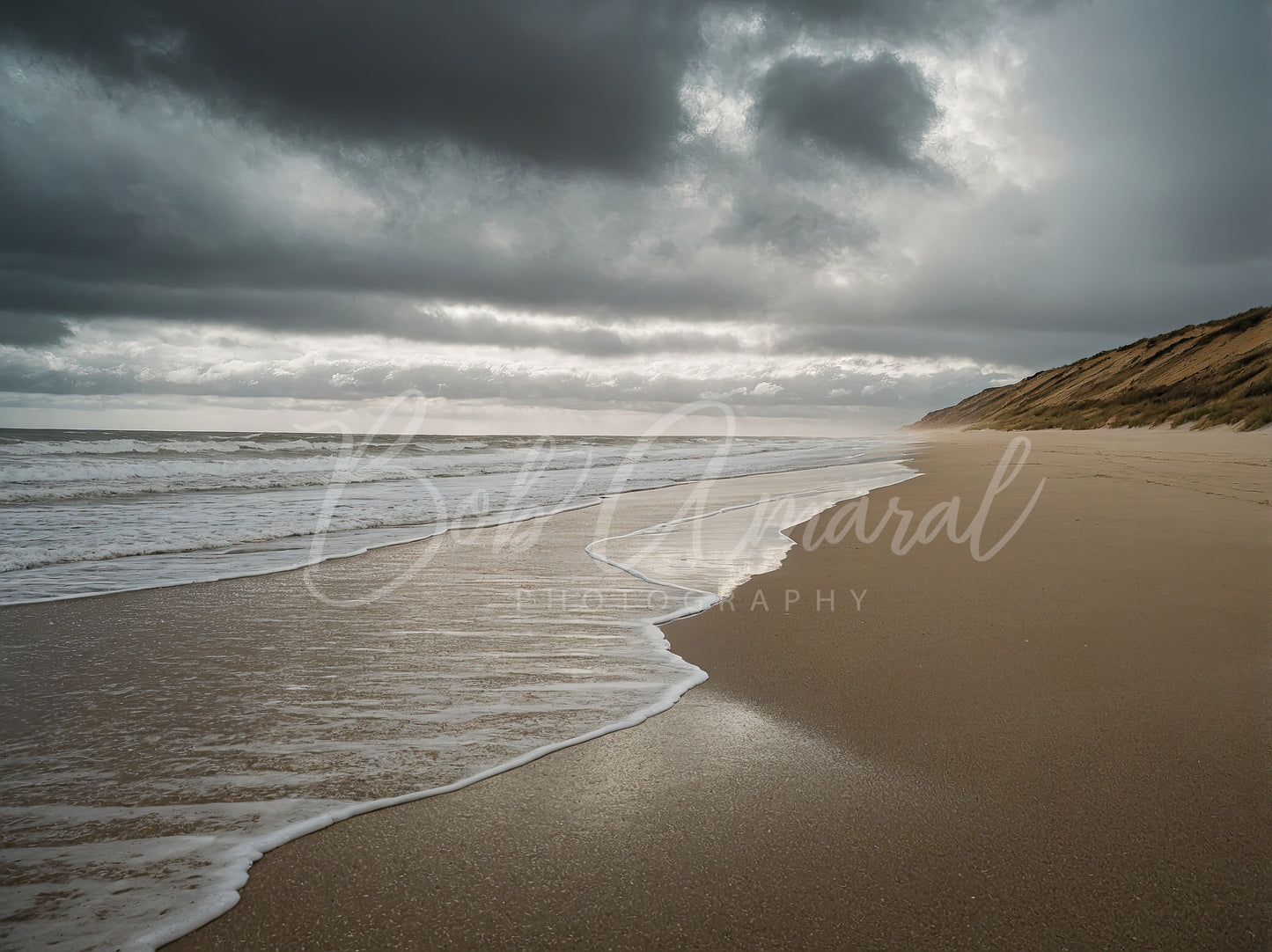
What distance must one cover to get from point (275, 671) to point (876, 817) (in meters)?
2.99

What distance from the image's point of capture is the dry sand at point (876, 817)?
169 cm

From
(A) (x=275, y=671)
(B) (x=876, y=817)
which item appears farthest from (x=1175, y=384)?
(A) (x=275, y=671)

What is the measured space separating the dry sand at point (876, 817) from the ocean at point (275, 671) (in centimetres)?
26

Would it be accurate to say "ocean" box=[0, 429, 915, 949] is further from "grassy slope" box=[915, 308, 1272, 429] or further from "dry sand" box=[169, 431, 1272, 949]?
"grassy slope" box=[915, 308, 1272, 429]

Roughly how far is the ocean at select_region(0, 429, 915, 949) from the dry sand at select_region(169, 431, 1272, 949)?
26 centimetres

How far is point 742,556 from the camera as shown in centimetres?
686

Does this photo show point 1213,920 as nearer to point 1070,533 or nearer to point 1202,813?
point 1202,813

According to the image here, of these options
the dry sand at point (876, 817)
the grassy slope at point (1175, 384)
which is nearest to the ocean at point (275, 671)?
the dry sand at point (876, 817)

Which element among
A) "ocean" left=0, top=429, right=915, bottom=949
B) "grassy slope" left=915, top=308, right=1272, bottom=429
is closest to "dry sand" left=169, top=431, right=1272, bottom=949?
"ocean" left=0, top=429, right=915, bottom=949

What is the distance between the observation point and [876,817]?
2.14m

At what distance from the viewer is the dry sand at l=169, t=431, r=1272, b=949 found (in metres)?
1.69

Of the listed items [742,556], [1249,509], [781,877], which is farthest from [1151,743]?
[1249,509]

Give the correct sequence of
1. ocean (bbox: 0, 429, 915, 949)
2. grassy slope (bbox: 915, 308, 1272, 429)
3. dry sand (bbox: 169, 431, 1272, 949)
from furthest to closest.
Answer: grassy slope (bbox: 915, 308, 1272, 429)
ocean (bbox: 0, 429, 915, 949)
dry sand (bbox: 169, 431, 1272, 949)

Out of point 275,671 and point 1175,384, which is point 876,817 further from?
point 1175,384
